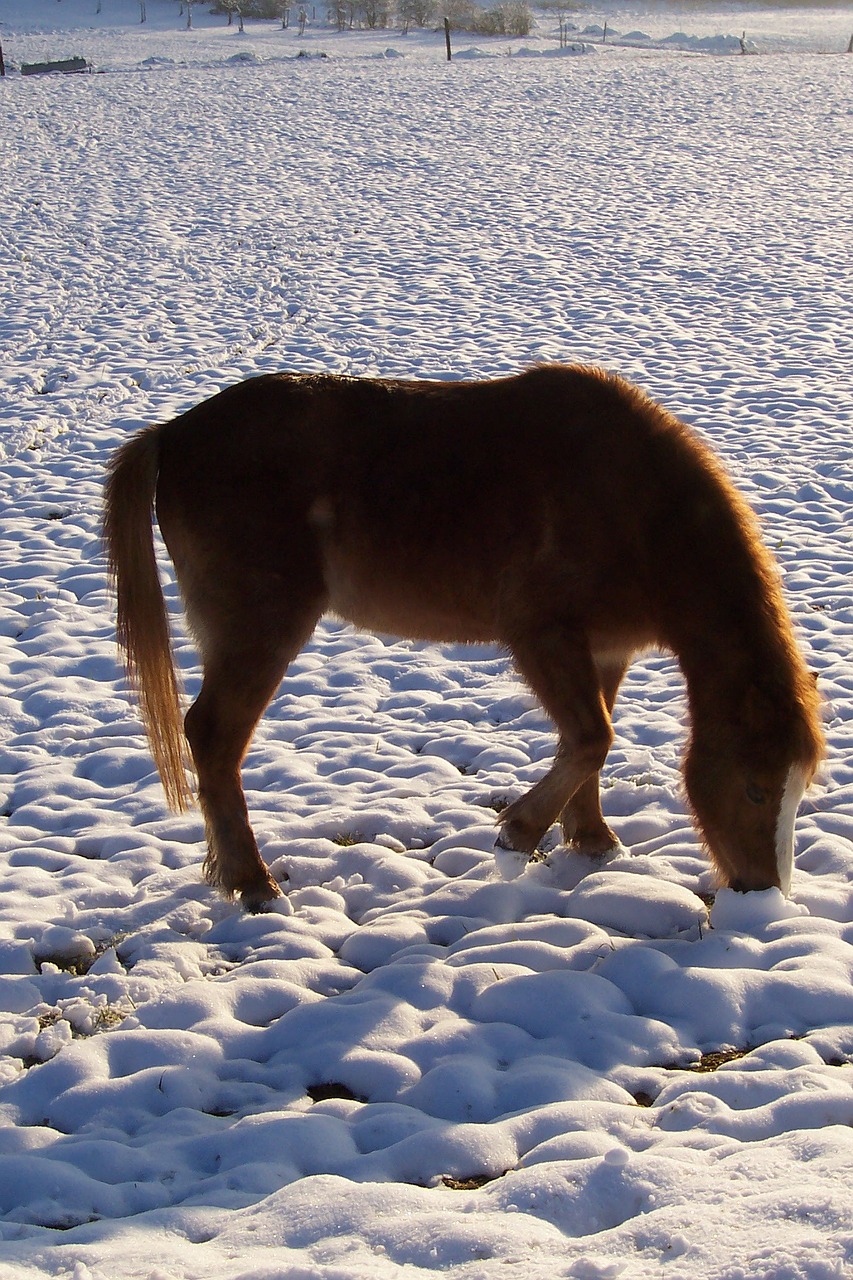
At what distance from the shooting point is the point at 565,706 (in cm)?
375

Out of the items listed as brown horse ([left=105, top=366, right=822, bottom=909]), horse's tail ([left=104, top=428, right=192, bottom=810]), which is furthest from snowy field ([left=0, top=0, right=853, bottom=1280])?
horse's tail ([left=104, top=428, right=192, bottom=810])

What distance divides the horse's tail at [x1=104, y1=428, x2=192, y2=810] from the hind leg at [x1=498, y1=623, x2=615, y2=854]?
127 centimetres

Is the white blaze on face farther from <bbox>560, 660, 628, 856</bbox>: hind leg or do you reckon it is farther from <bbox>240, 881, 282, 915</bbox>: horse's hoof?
<bbox>240, 881, 282, 915</bbox>: horse's hoof

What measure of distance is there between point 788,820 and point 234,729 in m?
1.82

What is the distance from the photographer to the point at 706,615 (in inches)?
141

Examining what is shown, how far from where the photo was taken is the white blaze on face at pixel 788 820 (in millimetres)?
3332

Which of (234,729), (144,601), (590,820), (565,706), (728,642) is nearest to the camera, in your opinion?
(728,642)

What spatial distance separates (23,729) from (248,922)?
1.94m

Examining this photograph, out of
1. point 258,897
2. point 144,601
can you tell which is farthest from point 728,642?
point 144,601

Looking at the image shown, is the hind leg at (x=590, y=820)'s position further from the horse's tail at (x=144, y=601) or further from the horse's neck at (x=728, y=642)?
the horse's tail at (x=144, y=601)

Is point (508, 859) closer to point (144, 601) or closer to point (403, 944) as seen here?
point (403, 944)

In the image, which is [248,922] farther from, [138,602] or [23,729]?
[23,729]

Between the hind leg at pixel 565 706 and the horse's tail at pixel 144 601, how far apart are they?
1.27 m

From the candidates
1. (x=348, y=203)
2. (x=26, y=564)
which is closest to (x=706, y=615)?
(x=26, y=564)
